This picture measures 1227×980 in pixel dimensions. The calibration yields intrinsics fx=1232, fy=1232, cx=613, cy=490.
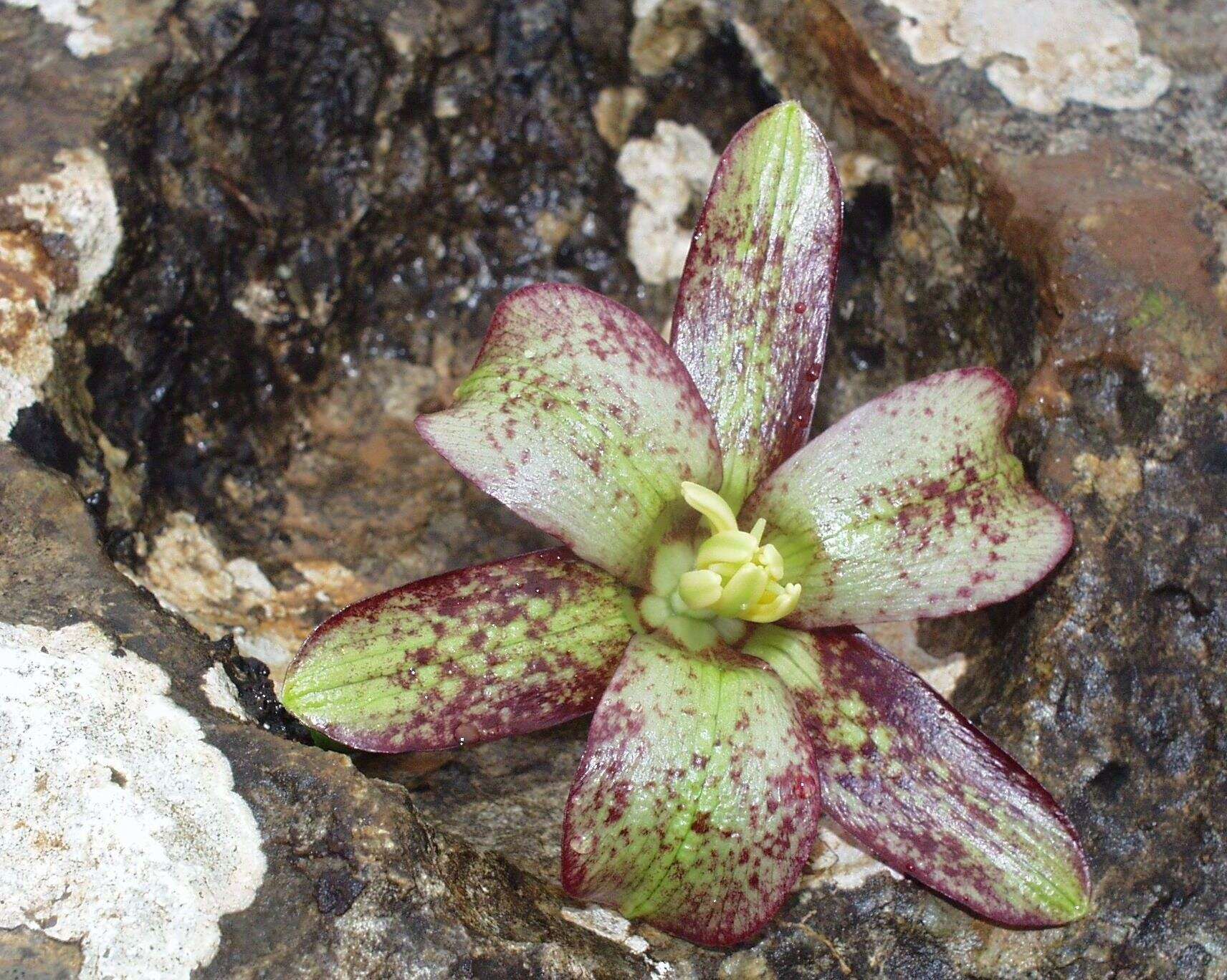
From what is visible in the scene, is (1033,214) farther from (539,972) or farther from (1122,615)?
(539,972)

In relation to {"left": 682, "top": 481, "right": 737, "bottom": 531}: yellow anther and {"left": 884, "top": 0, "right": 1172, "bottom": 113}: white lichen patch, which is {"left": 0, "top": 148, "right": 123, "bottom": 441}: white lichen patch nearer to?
{"left": 682, "top": 481, "right": 737, "bottom": 531}: yellow anther

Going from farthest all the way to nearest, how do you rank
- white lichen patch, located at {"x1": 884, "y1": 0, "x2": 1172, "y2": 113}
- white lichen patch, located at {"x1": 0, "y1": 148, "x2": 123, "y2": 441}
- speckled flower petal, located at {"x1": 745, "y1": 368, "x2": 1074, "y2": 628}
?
white lichen patch, located at {"x1": 884, "y1": 0, "x2": 1172, "y2": 113}, white lichen patch, located at {"x1": 0, "y1": 148, "x2": 123, "y2": 441}, speckled flower petal, located at {"x1": 745, "y1": 368, "x2": 1074, "y2": 628}

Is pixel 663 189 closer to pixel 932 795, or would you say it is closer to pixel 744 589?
pixel 744 589

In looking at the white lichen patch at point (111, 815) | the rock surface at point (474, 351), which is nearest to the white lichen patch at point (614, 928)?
the rock surface at point (474, 351)

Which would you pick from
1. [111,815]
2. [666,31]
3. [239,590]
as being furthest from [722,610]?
[666,31]

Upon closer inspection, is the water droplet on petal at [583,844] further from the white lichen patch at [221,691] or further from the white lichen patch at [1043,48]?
the white lichen patch at [1043,48]

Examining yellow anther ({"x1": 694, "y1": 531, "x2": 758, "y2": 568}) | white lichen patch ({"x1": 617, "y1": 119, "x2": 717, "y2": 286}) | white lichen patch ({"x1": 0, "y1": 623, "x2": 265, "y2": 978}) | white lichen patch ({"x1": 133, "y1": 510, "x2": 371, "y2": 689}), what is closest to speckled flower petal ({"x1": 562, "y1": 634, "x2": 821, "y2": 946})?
yellow anther ({"x1": 694, "y1": 531, "x2": 758, "y2": 568})

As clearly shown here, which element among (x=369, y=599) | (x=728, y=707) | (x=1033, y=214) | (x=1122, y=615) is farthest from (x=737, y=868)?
(x=1033, y=214)
